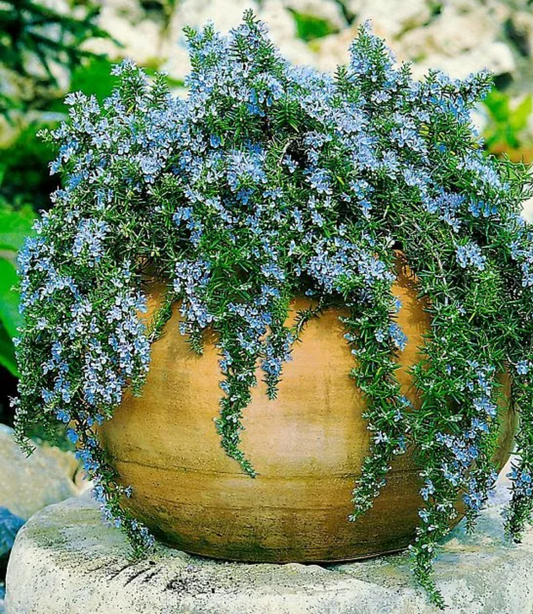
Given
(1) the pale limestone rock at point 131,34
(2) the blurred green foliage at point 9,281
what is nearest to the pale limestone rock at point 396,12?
(1) the pale limestone rock at point 131,34

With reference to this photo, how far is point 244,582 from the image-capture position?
223 cm

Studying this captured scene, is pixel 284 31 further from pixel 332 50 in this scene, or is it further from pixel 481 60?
pixel 481 60

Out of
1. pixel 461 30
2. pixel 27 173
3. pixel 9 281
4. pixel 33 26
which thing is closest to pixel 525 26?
pixel 461 30

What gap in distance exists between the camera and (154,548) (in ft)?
8.05

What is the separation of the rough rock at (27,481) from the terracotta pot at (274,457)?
1.64m

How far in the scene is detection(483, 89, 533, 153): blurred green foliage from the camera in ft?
36.8

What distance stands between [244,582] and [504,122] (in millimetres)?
10117

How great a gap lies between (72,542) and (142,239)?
0.88m

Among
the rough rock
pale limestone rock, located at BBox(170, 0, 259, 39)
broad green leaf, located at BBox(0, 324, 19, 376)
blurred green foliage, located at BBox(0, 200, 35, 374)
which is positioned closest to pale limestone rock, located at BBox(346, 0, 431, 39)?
pale limestone rock, located at BBox(170, 0, 259, 39)

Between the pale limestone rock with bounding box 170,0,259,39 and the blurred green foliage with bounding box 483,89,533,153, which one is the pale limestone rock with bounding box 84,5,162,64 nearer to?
the pale limestone rock with bounding box 170,0,259,39

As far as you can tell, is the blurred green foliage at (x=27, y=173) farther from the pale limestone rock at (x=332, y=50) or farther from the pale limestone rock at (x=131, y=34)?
the pale limestone rock at (x=332, y=50)

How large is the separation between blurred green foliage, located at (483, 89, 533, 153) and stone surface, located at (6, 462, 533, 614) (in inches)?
362

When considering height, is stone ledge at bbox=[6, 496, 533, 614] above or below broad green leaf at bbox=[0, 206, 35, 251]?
below

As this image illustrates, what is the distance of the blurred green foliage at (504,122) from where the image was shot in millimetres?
11219
